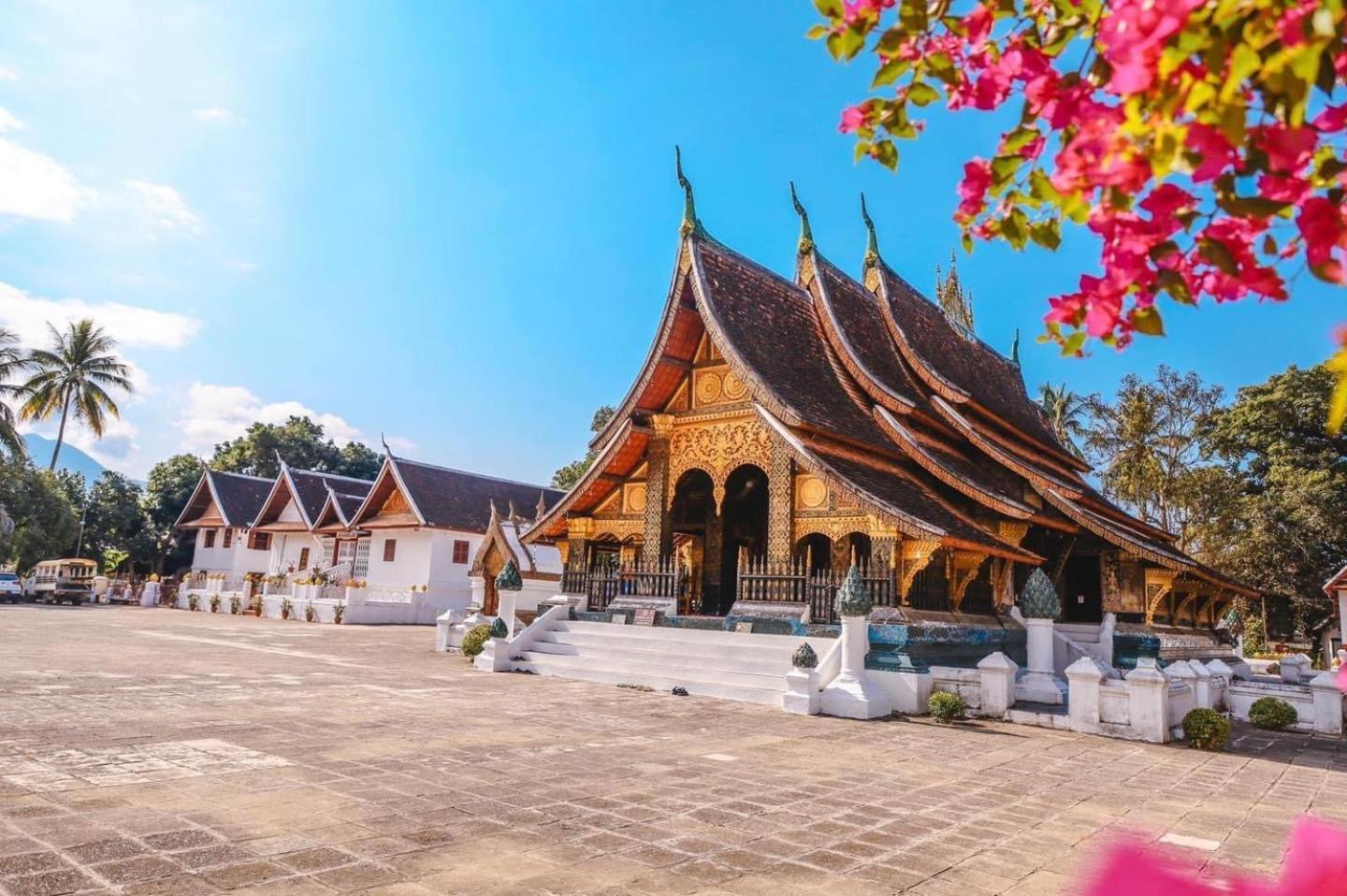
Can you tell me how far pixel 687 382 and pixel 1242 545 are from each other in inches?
797

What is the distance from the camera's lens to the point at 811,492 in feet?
36.8

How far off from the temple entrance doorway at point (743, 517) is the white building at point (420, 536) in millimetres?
12389

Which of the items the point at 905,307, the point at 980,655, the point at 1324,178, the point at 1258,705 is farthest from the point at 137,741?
the point at 905,307

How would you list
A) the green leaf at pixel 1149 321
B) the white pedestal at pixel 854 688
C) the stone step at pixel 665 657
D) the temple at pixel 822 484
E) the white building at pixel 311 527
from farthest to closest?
the white building at pixel 311 527, the temple at pixel 822 484, the stone step at pixel 665 657, the white pedestal at pixel 854 688, the green leaf at pixel 1149 321

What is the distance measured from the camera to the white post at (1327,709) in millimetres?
9211

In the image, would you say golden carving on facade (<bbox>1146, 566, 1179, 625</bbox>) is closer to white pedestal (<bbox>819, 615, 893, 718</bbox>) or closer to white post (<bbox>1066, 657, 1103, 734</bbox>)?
white post (<bbox>1066, 657, 1103, 734</bbox>)

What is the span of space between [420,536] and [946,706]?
70.7 feet

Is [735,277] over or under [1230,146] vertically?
over

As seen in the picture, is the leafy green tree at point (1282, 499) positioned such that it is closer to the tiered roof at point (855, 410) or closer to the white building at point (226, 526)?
the tiered roof at point (855, 410)

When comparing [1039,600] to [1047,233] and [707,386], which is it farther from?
[1047,233]

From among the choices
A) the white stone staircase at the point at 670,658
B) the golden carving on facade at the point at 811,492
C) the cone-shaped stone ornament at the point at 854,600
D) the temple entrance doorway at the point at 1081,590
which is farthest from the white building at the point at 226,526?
the cone-shaped stone ornament at the point at 854,600

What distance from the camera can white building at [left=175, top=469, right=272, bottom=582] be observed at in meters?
33.8

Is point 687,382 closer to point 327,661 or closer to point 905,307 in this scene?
point 905,307

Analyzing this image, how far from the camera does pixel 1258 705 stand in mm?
9648
